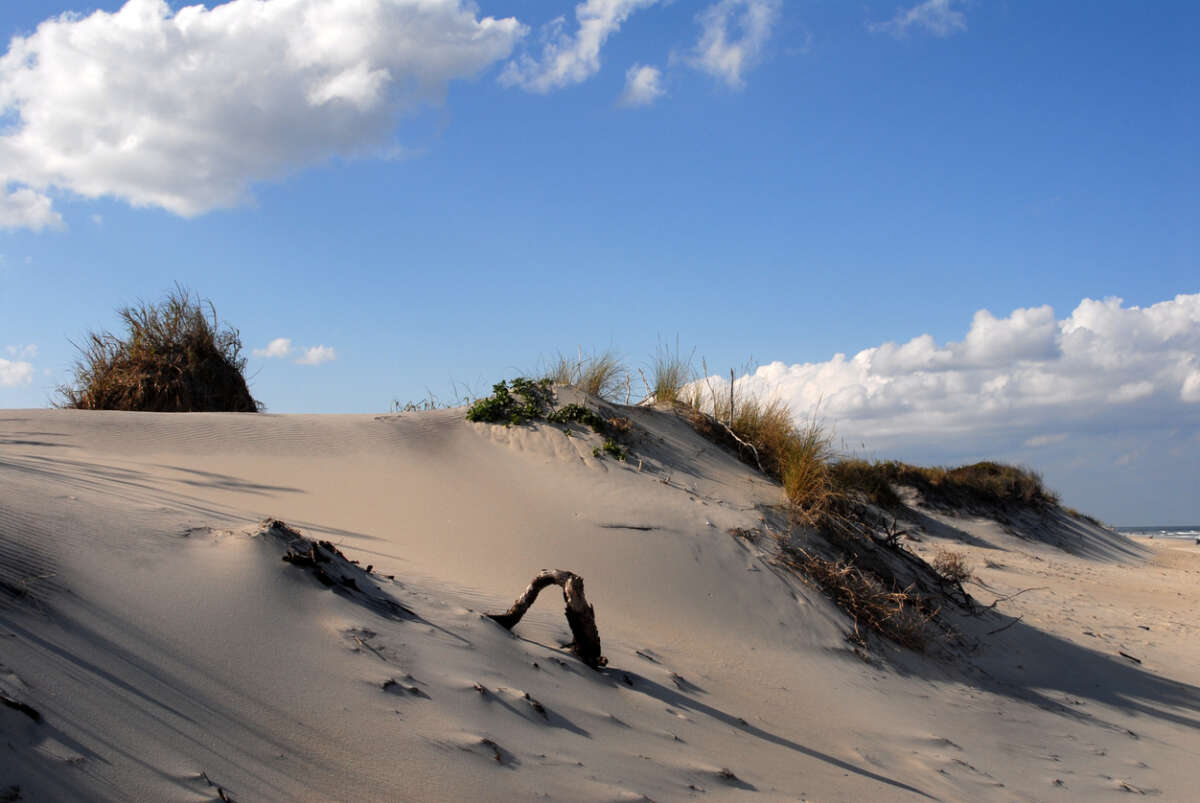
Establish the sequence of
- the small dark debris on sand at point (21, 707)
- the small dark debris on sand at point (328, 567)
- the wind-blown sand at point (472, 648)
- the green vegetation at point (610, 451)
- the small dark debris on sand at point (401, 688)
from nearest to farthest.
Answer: the small dark debris on sand at point (21, 707) → the wind-blown sand at point (472, 648) → the small dark debris on sand at point (401, 688) → the small dark debris on sand at point (328, 567) → the green vegetation at point (610, 451)

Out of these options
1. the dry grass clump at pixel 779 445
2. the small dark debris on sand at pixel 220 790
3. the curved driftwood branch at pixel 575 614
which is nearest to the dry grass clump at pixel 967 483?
the dry grass clump at pixel 779 445

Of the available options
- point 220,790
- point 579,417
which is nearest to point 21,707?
point 220,790

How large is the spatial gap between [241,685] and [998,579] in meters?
11.9

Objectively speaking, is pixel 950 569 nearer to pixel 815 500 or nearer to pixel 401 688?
pixel 815 500

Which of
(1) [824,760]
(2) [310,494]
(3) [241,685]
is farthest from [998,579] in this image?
(3) [241,685]

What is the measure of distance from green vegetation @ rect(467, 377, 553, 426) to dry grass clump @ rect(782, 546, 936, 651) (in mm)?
3431

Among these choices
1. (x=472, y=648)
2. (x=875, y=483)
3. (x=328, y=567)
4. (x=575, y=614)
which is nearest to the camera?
(x=472, y=648)

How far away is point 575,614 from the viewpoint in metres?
4.23

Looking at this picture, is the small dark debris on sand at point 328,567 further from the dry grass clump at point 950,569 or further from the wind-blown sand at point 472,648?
the dry grass clump at point 950,569

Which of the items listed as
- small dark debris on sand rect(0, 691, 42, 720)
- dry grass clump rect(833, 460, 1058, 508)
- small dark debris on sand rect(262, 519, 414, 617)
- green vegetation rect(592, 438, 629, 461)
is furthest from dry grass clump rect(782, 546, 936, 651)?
dry grass clump rect(833, 460, 1058, 508)

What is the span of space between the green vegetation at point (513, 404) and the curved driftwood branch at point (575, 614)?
4783 millimetres

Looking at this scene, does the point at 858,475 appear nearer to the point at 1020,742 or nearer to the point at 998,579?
the point at 998,579

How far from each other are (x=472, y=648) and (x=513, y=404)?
5.66 meters

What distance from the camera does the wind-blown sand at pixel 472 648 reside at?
2.68 metres
